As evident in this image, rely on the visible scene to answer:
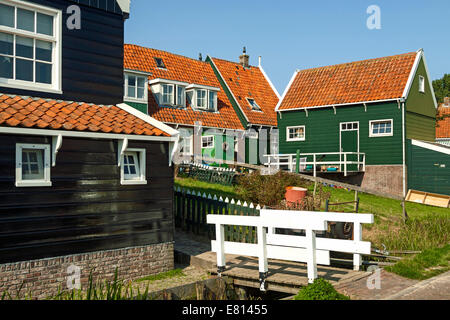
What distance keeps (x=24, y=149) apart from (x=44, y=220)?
141cm

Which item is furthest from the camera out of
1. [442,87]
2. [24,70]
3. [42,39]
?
[442,87]

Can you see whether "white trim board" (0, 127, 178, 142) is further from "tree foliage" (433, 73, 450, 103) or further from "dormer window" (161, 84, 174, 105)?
"tree foliage" (433, 73, 450, 103)

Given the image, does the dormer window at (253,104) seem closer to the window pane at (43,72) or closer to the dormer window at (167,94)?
the dormer window at (167,94)

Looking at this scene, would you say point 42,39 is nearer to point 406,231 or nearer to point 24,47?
point 24,47

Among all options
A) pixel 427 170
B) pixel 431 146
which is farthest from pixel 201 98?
pixel 427 170

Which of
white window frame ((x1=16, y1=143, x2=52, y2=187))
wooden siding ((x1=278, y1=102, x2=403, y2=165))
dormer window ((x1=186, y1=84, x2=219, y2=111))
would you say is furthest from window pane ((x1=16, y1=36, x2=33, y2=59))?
wooden siding ((x1=278, y1=102, x2=403, y2=165))

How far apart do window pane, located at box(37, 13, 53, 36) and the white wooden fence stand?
5.52m

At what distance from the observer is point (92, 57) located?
A: 10344mm

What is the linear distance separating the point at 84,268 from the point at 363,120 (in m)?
19.1

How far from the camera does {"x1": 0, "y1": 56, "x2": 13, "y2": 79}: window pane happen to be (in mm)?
9203

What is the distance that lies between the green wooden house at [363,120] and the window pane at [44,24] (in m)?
14.9

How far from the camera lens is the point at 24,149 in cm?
833
